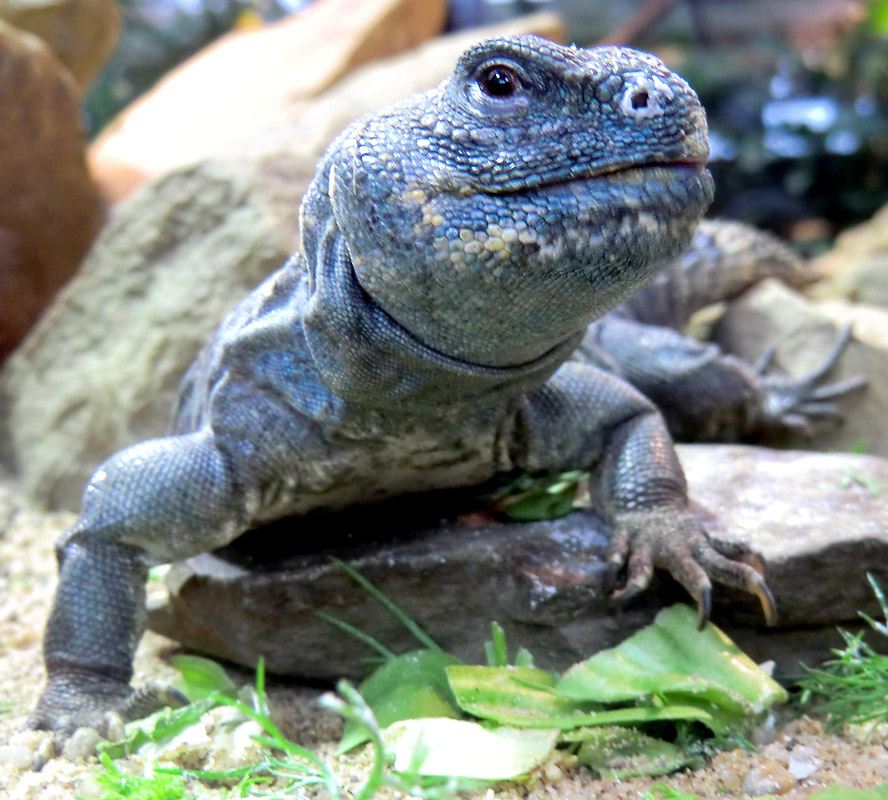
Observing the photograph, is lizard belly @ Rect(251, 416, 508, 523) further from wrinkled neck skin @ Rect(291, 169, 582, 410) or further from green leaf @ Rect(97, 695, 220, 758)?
green leaf @ Rect(97, 695, 220, 758)

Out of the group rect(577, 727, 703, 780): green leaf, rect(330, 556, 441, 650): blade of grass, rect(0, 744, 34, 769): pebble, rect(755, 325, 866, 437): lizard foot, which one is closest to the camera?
rect(577, 727, 703, 780): green leaf

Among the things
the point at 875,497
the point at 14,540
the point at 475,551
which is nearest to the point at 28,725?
the point at 475,551

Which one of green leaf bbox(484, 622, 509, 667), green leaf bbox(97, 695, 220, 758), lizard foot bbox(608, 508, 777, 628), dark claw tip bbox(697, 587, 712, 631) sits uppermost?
lizard foot bbox(608, 508, 777, 628)

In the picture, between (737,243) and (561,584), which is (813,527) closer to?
(561,584)

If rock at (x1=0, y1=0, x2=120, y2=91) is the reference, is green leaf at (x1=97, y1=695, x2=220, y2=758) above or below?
below

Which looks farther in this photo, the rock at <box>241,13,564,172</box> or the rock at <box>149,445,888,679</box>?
the rock at <box>241,13,564,172</box>

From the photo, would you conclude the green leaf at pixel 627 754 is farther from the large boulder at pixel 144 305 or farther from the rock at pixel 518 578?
the large boulder at pixel 144 305

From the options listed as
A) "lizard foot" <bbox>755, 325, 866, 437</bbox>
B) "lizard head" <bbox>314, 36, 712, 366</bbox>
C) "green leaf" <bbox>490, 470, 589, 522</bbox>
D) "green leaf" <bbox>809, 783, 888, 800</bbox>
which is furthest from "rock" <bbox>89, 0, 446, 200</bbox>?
"green leaf" <bbox>809, 783, 888, 800</bbox>
